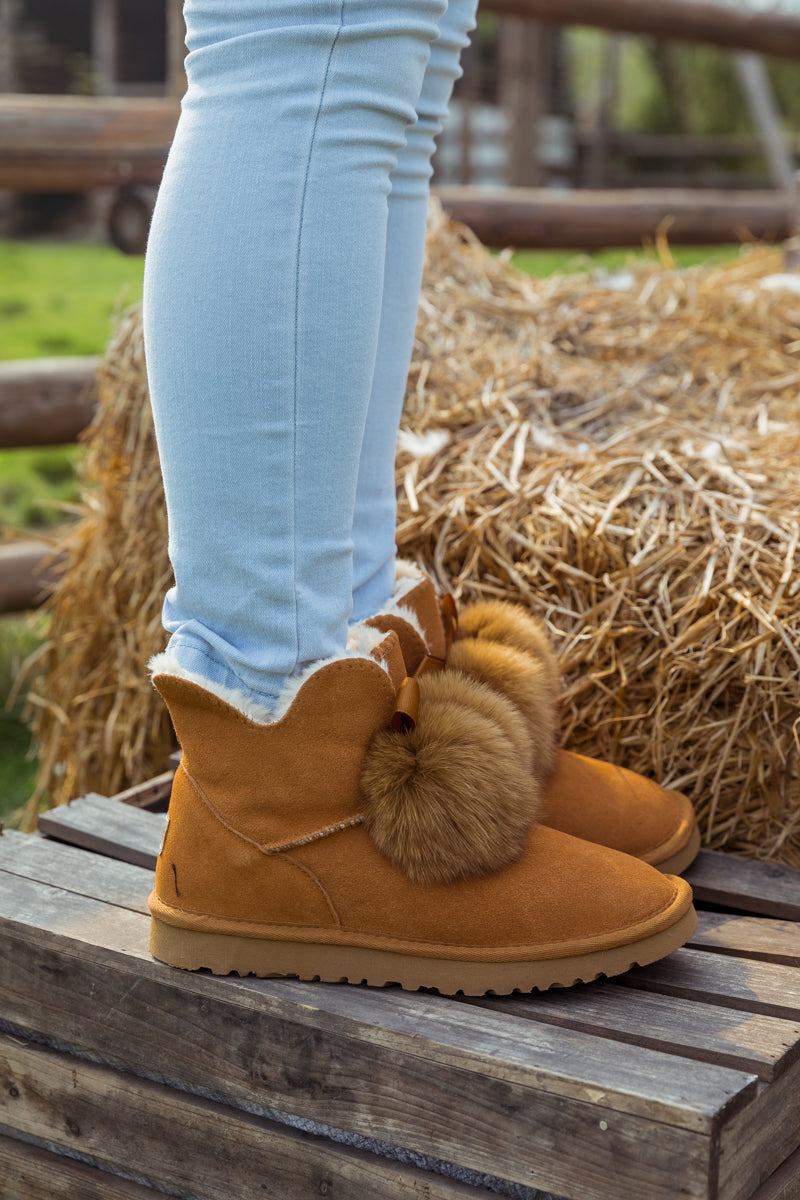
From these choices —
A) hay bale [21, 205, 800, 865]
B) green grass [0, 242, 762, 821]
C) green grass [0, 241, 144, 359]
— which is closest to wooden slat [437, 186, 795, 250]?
green grass [0, 242, 762, 821]

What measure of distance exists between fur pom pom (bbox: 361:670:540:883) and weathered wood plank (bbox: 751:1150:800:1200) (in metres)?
0.27

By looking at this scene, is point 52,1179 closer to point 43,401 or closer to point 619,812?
point 619,812

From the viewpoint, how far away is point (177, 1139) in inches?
36.0

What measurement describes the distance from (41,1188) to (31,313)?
593cm

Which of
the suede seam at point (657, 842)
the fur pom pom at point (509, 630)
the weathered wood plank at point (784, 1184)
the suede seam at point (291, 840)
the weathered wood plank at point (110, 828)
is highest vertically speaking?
the fur pom pom at point (509, 630)

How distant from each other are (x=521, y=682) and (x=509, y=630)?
8cm

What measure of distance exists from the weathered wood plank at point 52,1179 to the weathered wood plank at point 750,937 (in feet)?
1.57

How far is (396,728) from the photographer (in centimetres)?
88

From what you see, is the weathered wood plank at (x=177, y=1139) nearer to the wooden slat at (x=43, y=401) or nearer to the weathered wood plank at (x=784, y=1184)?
the weathered wood plank at (x=784, y=1184)

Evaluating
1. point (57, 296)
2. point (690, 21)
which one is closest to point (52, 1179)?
point (690, 21)

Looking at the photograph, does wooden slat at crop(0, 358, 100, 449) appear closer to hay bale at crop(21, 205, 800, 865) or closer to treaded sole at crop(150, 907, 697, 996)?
hay bale at crop(21, 205, 800, 865)

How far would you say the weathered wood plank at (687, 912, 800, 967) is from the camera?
955 millimetres

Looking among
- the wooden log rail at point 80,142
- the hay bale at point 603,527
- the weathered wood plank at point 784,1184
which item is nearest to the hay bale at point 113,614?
the hay bale at point 603,527

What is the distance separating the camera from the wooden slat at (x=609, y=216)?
3139mm
